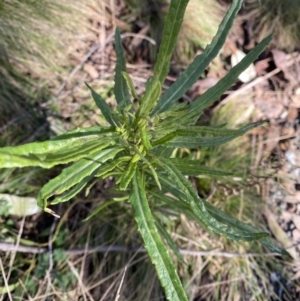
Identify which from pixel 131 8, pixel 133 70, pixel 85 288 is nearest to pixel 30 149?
pixel 85 288

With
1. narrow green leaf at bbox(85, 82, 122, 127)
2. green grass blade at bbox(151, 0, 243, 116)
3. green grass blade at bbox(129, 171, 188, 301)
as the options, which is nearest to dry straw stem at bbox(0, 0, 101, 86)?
narrow green leaf at bbox(85, 82, 122, 127)

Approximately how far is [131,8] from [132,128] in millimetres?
1234

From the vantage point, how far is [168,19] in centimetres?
101

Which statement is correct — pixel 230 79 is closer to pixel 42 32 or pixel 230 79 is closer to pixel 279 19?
pixel 42 32

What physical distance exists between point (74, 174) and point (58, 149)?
0.09 meters

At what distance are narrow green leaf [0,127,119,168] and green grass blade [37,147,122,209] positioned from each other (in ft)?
0.12

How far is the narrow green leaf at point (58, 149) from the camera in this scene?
2.33 ft

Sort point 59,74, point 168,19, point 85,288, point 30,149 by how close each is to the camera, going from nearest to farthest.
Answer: point 30,149 → point 168,19 → point 85,288 → point 59,74

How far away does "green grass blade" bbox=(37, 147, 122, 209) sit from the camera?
90 centimetres

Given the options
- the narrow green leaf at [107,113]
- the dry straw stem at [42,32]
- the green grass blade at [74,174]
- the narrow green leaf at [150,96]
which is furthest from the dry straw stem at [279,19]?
the green grass blade at [74,174]

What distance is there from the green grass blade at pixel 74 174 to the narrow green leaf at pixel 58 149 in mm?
37

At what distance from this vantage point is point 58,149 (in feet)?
2.93

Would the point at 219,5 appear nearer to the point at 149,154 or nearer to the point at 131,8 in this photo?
the point at 131,8

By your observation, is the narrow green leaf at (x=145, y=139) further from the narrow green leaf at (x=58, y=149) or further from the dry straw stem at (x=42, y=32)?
the dry straw stem at (x=42, y=32)
